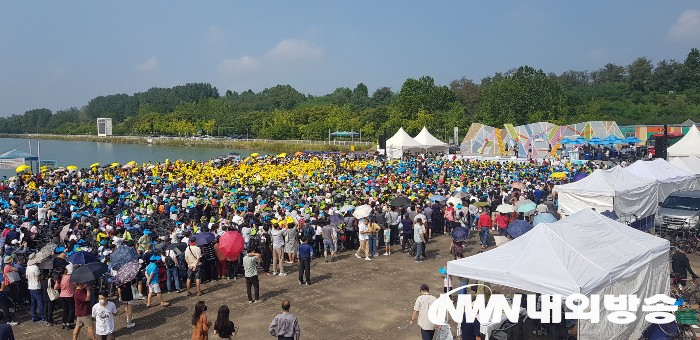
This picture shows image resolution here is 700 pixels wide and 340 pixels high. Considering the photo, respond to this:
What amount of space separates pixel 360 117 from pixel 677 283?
200 feet

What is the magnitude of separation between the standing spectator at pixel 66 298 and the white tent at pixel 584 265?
6435mm

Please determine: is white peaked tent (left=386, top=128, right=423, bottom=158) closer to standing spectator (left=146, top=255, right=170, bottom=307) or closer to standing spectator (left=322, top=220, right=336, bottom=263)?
standing spectator (left=322, top=220, right=336, bottom=263)

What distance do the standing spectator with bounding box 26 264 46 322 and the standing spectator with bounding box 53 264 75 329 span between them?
1.40ft

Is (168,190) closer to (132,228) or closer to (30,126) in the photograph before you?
(132,228)

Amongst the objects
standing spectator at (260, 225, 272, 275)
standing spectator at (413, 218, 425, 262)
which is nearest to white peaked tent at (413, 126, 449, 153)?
standing spectator at (413, 218, 425, 262)

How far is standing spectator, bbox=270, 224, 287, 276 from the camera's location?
454 inches

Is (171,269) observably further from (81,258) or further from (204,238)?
(81,258)

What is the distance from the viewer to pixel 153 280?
9672 millimetres

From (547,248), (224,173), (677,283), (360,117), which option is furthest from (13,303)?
(360,117)

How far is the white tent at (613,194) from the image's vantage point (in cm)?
1455

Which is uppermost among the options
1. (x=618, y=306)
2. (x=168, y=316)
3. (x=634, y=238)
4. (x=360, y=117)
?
(x=360, y=117)

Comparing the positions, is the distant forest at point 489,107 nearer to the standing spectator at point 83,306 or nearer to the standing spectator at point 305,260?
the standing spectator at point 305,260

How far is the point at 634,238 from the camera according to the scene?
27.8 ft

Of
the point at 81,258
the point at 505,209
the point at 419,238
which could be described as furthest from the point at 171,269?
the point at 505,209
